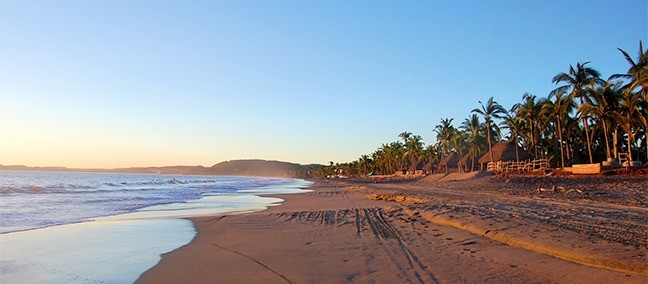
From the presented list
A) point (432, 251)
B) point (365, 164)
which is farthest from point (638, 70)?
point (365, 164)

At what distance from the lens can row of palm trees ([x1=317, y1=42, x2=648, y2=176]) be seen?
113 feet

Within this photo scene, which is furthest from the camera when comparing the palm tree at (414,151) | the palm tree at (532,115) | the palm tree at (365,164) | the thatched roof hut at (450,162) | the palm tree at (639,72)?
the palm tree at (365,164)

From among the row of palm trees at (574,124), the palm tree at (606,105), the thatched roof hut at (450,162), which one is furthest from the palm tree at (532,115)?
the thatched roof hut at (450,162)

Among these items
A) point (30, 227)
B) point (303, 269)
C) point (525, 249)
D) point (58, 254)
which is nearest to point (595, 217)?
point (525, 249)

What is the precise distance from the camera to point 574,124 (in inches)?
1896

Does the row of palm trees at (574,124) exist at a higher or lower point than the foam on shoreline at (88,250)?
higher

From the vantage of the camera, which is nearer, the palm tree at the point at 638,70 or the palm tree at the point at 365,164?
the palm tree at the point at 638,70

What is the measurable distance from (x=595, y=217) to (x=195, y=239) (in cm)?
942

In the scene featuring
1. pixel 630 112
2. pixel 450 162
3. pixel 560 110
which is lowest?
pixel 450 162

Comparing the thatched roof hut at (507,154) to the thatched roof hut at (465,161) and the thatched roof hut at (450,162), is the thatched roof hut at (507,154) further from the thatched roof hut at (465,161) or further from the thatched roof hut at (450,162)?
the thatched roof hut at (450,162)

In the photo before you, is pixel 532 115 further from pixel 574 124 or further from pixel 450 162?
pixel 450 162

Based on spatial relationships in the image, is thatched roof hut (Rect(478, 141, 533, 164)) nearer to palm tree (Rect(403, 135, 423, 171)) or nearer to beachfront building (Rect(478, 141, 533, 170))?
beachfront building (Rect(478, 141, 533, 170))

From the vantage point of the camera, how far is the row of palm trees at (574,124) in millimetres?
34594

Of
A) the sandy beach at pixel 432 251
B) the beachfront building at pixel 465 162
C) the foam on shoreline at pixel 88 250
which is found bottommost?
the foam on shoreline at pixel 88 250
